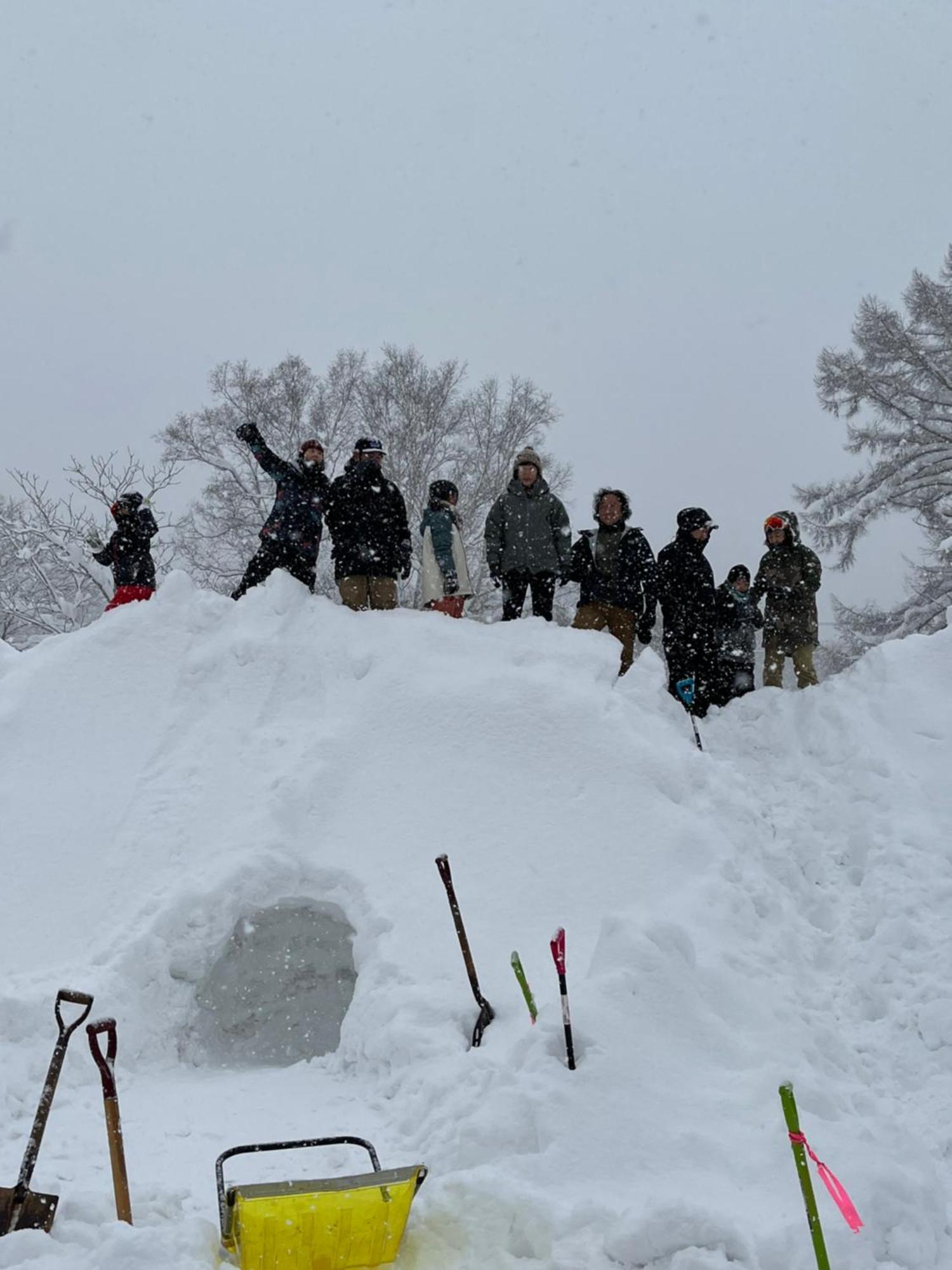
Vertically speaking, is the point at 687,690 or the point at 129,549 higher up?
the point at 129,549

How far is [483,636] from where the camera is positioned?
7.96 meters

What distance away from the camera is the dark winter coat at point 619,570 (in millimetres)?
8375

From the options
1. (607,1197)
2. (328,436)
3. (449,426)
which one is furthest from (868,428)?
(607,1197)

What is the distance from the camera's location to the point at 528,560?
27.3ft

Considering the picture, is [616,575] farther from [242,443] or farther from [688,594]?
[242,443]

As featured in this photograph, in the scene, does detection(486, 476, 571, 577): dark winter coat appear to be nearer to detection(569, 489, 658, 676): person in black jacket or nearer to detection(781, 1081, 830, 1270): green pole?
detection(569, 489, 658, 676): person in black jacket

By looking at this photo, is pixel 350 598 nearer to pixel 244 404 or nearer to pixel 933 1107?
pixel 933 1107

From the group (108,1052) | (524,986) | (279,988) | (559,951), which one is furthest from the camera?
(279,988)

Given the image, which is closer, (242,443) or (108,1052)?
(108,1052)

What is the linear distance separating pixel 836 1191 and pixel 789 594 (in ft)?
19.4

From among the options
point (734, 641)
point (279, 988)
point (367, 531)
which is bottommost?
point (279, 988)

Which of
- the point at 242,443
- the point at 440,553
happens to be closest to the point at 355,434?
the point at 242,443

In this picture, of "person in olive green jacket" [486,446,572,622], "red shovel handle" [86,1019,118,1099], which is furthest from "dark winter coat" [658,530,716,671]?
"red shovel handle" [86,1019,118,1099]

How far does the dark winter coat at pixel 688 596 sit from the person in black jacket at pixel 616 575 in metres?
0.17
